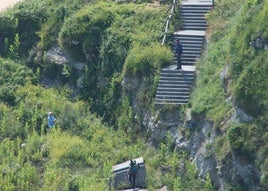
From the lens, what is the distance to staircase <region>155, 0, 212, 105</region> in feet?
106

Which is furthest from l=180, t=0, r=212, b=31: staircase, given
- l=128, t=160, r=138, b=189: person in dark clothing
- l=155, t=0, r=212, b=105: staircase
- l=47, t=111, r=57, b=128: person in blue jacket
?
l=128, t=160, r=138, b=189: person in dark clothing

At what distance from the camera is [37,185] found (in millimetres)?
29906

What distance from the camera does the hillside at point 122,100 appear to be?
2812cm

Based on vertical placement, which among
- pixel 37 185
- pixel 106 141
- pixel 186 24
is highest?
pixel 186 24

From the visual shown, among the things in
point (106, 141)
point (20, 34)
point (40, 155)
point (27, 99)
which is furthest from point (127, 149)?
point (20, 34)

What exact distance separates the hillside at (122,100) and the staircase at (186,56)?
409 mm

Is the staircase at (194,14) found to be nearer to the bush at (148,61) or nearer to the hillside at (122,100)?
the hillside at (122,100)

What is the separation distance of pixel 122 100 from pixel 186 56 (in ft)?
10.2

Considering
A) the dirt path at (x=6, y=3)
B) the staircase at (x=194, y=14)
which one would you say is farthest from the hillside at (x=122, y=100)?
the dirt path at (x=6, y=3)

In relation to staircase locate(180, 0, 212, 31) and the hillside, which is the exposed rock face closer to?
the hillside

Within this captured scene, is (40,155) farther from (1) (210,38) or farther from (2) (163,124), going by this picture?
(1) (210,38)

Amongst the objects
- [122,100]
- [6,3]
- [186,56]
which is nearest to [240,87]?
[186,56]

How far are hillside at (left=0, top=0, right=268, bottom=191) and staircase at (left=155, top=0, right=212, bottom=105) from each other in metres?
0.41

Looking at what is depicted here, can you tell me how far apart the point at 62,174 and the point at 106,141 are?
2.91 meters
